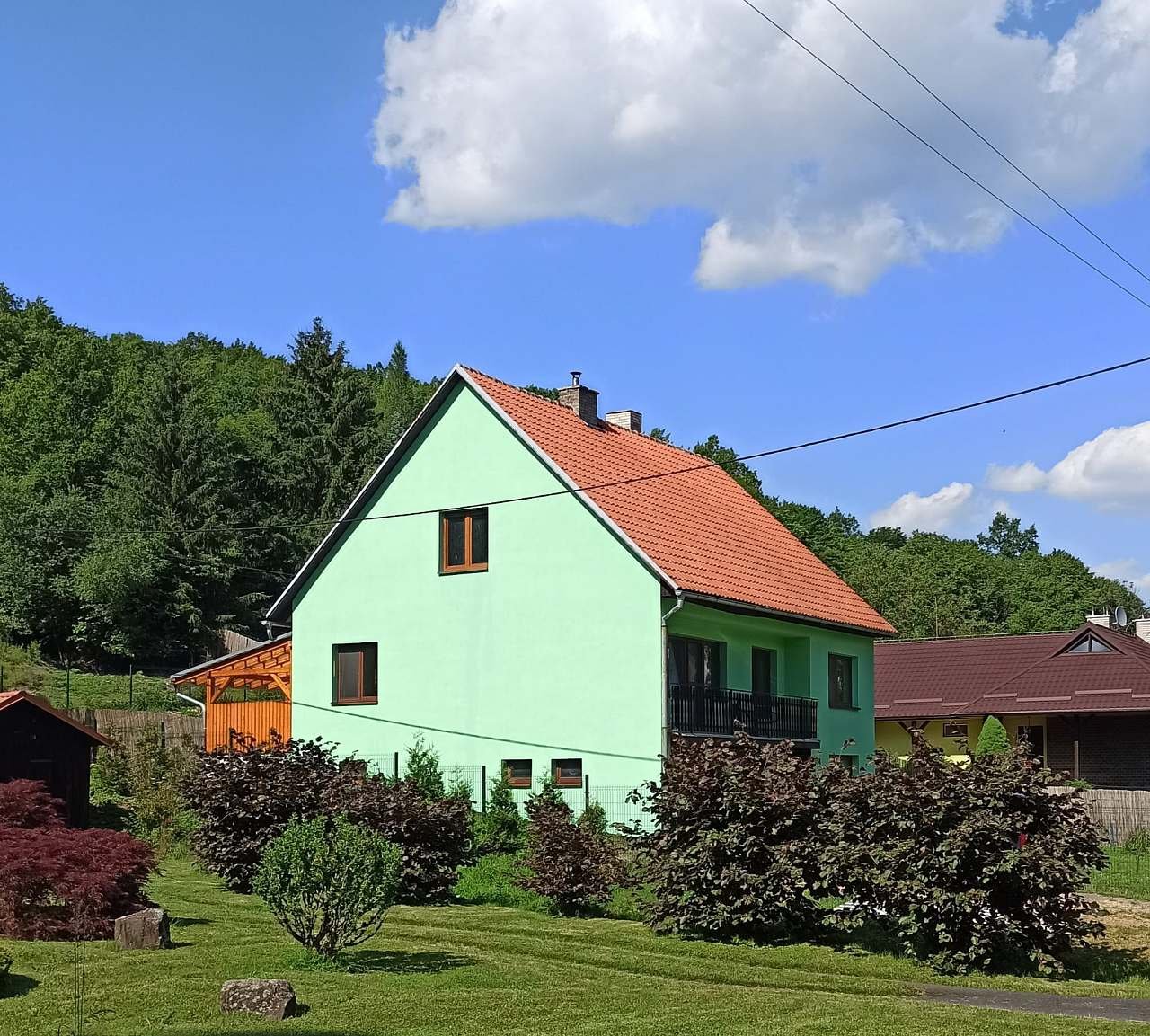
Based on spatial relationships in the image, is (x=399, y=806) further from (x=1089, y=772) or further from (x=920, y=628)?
(x=920, y=628)

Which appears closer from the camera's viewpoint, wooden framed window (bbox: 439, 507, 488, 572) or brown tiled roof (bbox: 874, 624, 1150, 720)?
wooden framed window (bbox: 439, 507, 488, 572)

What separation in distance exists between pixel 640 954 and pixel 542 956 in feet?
4.13

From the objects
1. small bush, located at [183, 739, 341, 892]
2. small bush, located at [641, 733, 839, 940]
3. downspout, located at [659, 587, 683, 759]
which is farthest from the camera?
downspout, located at [659, 587, 683, 759]

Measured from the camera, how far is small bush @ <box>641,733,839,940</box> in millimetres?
18453

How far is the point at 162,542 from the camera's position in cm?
5769

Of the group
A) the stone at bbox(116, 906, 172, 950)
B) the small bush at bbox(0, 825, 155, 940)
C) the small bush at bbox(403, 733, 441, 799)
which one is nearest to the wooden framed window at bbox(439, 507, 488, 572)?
the small bush at bbox(403, 733, 441, 799)

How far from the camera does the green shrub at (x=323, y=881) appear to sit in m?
14.5

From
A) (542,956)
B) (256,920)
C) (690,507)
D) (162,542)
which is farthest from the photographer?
(162,542)

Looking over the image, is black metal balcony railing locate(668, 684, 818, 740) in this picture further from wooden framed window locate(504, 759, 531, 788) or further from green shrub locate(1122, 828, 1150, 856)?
green shrub locate(1122, 828, 1150, 856)

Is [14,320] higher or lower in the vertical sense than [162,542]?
higher

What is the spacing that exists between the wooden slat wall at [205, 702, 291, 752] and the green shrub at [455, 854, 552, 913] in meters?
11.4

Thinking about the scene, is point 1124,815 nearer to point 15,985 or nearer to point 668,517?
point 668,517

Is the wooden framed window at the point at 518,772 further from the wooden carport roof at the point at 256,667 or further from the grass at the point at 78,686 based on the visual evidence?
the grass at the point at 78,686

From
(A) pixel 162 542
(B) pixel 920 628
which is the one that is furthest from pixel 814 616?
(B) pixel 920 628
